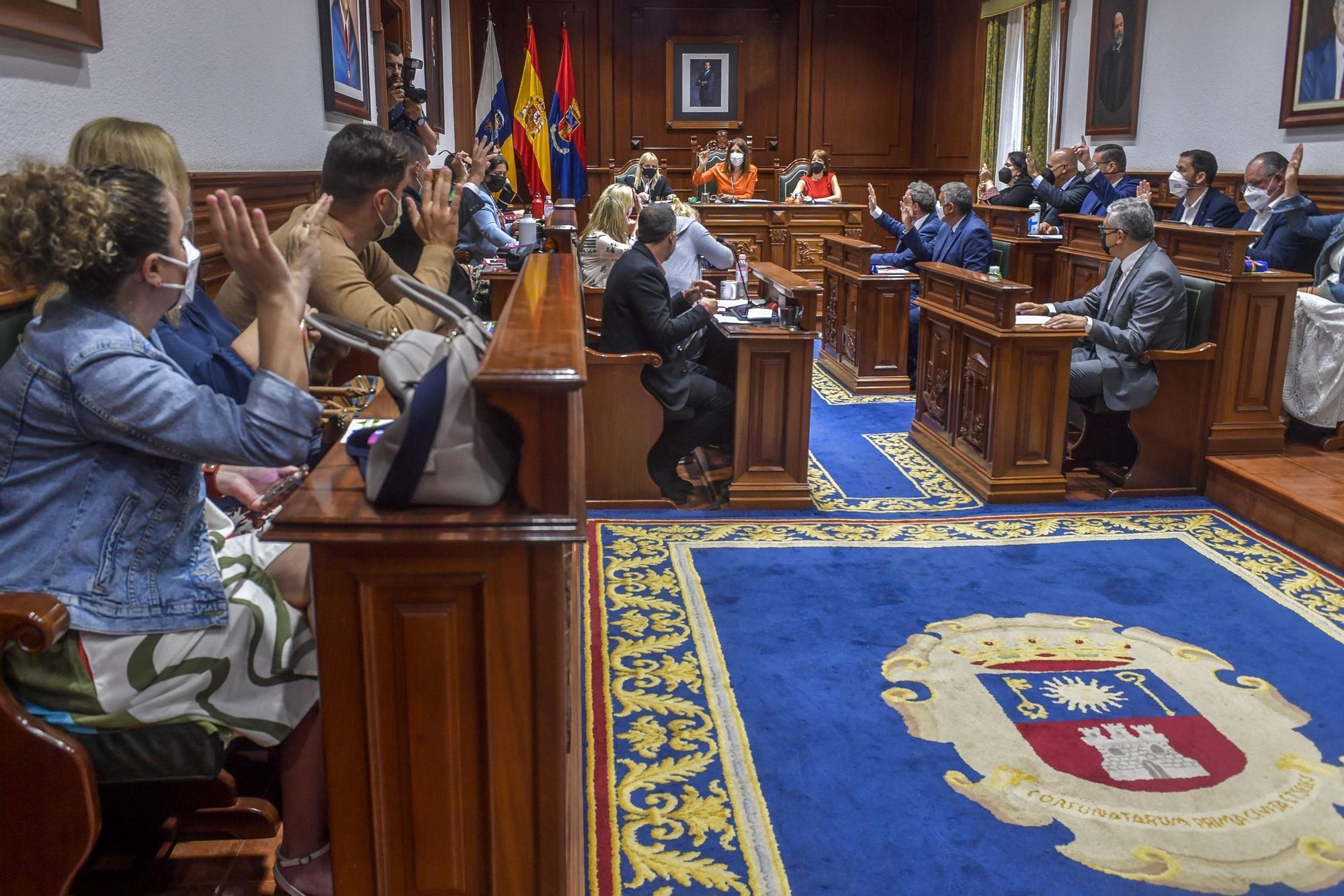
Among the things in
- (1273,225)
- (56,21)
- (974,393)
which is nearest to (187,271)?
(56,21)

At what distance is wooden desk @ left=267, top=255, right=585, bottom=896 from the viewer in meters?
1.58

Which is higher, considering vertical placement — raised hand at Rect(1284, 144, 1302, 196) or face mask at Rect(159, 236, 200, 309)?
raised hand at Rect(1284, 144, 1302, 196)

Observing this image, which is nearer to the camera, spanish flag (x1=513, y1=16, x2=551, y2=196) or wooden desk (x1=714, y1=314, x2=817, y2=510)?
wooden desk (x1=714, y1=314, x2=817, y2=510)

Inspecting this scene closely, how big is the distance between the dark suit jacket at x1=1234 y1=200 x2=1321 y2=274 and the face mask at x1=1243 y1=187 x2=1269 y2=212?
20 cm

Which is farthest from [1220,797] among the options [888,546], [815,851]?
[888,546]

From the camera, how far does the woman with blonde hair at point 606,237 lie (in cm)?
611

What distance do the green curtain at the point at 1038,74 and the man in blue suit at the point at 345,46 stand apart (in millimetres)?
7202

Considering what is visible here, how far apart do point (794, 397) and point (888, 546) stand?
0.82 meters

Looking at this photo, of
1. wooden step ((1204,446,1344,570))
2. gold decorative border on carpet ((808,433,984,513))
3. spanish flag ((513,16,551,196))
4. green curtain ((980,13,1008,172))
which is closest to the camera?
wooden step ((1204,446,1344,570))

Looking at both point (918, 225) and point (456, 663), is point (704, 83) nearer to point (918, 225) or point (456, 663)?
point (918, 225)

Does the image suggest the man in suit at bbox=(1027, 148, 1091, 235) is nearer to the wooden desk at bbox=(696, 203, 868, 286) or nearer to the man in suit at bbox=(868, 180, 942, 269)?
the man in suit at bbox=(868, 180, 942, 269)

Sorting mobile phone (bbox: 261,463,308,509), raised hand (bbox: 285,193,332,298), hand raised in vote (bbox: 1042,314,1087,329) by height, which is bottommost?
mobile phone (bbox: 261,463,308,509)

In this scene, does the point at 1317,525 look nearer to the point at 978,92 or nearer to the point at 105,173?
the point at 105,173

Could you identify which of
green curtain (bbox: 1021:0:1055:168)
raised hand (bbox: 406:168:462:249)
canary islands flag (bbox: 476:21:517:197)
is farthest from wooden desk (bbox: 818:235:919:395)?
canary islands flag (bbox: 476:21:517:197)
